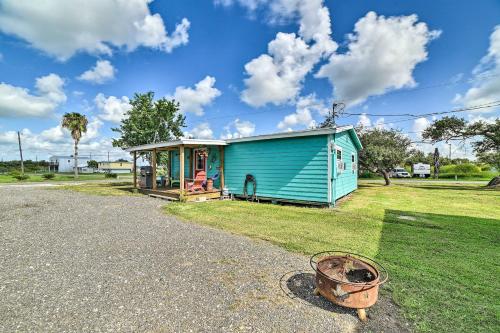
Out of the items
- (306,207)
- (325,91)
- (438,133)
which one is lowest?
(306,207)

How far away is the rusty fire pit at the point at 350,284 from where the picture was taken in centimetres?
222

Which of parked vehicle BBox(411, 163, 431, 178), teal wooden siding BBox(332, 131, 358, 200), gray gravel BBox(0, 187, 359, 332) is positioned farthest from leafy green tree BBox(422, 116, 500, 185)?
gray gravel BBox(0, 187, 359, 332)

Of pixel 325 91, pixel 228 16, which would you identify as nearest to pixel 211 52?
pixel 228 16

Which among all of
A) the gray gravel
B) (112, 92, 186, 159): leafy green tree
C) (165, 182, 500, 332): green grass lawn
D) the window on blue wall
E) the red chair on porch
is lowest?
(165, 182, 500, 332): green grass lawn

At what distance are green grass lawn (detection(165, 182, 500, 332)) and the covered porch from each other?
1.92 m

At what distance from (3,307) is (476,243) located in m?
7.10

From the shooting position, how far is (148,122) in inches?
645

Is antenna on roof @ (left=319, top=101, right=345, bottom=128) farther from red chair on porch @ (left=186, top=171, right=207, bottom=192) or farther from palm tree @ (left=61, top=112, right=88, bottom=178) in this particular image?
palm tree @ (left=61, top=112, right=88, bottom=178)

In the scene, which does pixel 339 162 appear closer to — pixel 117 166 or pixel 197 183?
pixel 197 183

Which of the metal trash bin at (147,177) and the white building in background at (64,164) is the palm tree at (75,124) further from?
the white building in background at (64,164)

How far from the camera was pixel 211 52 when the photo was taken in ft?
44.7

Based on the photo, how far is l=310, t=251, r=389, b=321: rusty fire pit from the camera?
222 cm

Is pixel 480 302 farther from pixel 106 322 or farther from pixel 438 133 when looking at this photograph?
pixel 438 133

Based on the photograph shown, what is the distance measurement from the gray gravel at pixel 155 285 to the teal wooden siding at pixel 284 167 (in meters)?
4.46
